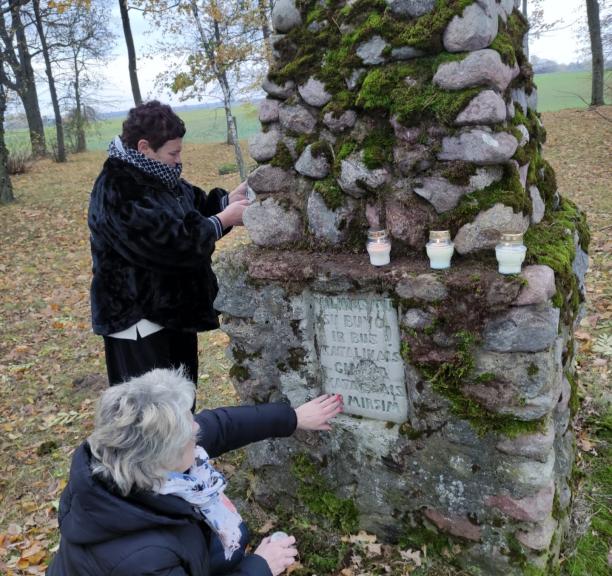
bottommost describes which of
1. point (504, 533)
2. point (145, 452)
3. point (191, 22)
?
point (504, 533)

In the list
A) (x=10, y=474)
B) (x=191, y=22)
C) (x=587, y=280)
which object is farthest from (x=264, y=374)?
(x=191, y=22)

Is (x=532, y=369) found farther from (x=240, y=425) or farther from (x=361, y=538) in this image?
(x=361, y=538)

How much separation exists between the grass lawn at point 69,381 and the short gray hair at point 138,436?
1525 millimetres

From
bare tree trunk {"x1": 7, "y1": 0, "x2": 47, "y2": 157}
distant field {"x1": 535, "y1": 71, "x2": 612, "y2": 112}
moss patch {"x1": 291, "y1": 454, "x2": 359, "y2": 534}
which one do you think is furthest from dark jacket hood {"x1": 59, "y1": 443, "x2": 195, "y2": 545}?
distant field {"x1": 535, "y1": 71, "x2": 612, "y2": 112}

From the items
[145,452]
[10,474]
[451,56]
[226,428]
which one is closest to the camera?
[145,452]

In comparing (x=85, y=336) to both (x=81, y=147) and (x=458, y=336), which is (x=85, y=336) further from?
(x=81, y=147)

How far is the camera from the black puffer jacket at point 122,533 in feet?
5.65

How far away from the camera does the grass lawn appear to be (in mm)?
2994

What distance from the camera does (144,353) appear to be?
10.0ft

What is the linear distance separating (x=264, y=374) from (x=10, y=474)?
8.43ft

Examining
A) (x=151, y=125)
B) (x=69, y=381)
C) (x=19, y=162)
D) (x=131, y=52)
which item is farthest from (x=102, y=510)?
(x=19, y=162)

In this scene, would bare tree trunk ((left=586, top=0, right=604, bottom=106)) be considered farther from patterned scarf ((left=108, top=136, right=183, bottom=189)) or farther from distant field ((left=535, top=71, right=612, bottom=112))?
patterned scarf ((left=108, top=136, right=183, bottom=189))

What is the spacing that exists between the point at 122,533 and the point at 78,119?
23814mm

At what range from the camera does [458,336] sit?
2.34 m
